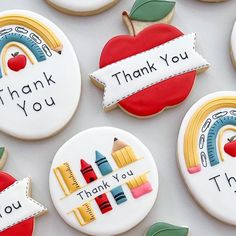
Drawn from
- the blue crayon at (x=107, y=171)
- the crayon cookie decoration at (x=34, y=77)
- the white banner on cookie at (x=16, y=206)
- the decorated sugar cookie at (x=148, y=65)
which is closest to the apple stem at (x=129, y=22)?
the decorated sugar cookie at (x=148, y=65)

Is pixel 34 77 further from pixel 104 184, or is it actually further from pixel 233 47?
pixel 233 47

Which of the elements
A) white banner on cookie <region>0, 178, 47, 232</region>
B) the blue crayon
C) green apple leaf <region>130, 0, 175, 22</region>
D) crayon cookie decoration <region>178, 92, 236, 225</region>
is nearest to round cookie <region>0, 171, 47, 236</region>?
white banner on cookie <region>0, 178, 47, 232</region>

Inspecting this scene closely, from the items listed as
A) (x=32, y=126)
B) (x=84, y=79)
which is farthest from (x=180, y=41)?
(x=32, y=126)

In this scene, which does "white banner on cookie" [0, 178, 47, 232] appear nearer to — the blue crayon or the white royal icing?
the blue crayon

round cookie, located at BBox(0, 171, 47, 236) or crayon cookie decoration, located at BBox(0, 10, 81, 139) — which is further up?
crayon cookie decoration, located at BBox(0, 10, 81, 139)

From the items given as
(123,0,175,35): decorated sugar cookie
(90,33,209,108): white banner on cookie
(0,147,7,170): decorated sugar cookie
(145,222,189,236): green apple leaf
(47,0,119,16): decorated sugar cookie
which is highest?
(47,0,119,16): decorated sugar cookie

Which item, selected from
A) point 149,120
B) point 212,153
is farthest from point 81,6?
point 212,153
